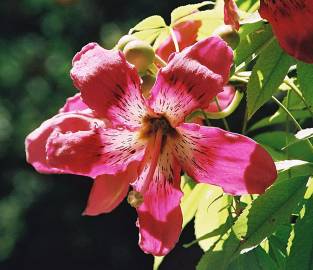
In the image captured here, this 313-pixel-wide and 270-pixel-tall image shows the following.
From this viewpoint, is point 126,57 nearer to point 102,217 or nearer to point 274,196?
point 274,196

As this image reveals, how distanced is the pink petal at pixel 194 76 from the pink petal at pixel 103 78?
0.03 meters

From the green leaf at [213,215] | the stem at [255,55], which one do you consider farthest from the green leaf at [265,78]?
the green leaf at [213,215]

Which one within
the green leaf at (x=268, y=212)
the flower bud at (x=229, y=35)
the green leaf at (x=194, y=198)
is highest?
the flower bud at (x=229, y=35)

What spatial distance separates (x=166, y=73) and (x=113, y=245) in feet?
14.4

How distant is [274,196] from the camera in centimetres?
71

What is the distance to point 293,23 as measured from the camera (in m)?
0.68

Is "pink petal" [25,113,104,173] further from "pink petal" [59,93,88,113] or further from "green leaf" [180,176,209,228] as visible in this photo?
"green leaf" [180,176,209,228]

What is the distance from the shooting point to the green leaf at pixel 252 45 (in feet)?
2.42

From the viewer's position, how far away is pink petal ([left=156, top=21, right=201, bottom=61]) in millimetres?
863

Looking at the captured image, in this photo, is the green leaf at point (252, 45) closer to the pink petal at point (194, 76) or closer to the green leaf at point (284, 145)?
the pink petal at point (194, 76)

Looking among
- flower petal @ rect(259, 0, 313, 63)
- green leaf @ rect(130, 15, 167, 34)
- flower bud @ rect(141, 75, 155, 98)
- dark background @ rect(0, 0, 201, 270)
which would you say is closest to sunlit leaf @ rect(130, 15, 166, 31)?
green leaf @ rect(130, 15, 167, 34)

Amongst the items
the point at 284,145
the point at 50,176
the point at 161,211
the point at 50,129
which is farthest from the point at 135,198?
the point at 50,176

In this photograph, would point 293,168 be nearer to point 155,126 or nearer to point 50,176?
point 155,126

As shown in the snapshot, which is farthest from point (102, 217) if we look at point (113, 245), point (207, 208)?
point (207, 208)
